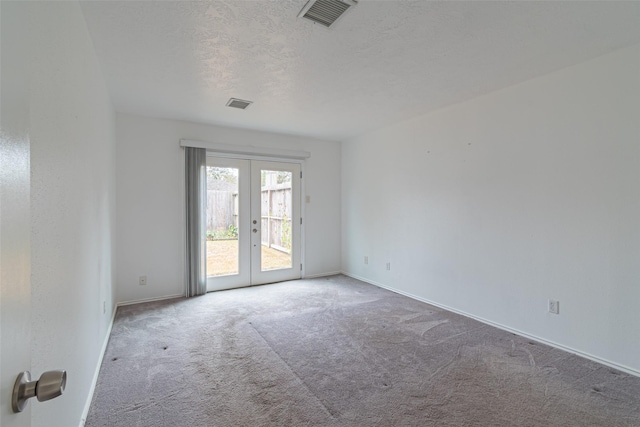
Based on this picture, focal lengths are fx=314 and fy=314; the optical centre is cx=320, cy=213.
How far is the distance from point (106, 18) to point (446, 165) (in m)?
3.57

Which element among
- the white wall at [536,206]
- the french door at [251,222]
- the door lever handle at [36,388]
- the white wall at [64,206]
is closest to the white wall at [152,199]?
the french door at [251,222]

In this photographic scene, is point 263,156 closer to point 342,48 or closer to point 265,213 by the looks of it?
point 265,213

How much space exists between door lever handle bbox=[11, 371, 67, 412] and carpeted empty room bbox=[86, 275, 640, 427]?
1.60 meters

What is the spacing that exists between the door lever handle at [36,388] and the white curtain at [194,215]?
397 centimetres

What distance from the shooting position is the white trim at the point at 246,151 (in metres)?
4.45

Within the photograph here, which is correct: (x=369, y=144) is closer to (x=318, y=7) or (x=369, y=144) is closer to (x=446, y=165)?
(x=446, y=165)

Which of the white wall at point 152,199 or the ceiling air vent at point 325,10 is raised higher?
the ceiling air vent at point 325,10

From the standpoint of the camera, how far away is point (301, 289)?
4793 millimetres

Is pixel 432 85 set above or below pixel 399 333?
above

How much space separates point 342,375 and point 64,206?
2.12 meters

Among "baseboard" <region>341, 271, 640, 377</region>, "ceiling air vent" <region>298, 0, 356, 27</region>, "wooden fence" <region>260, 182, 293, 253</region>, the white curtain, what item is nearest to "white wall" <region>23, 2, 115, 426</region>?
"ceiling air vent" <region>298, 0, 356, 27</region>

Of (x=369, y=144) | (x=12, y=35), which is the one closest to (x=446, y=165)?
(x=369, y=144)

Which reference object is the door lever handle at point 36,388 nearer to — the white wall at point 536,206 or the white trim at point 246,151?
the white wall at point 536,206

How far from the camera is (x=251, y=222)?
4961 millimetres
